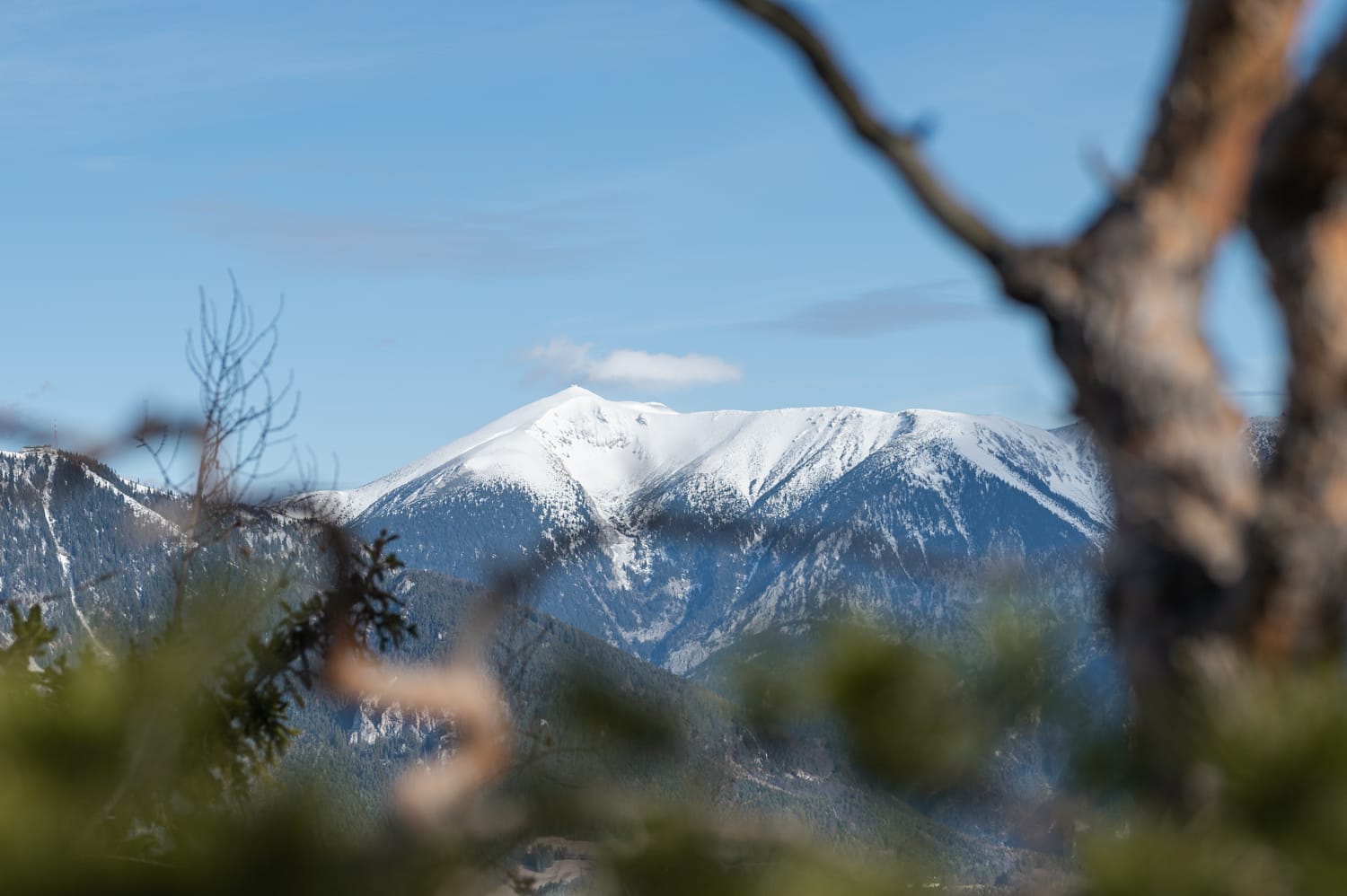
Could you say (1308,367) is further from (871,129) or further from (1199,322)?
(871,129)

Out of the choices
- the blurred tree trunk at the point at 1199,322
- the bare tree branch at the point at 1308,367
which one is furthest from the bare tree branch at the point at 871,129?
the bare tree branch at the point at 1308,367

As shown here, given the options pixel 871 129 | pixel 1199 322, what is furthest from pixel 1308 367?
pixel 871 129

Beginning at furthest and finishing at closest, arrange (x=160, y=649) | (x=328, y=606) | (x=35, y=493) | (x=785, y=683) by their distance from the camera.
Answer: (x=35, y=493)
(x=328, y=606)
(x=785, y=683)
(x=160, y=649)

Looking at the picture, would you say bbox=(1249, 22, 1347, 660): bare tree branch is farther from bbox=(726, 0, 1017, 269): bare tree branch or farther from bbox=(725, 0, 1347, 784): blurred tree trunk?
bbox=(726, 0, 1017, 269): bare tree branch

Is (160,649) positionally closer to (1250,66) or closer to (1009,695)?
(1009,695)

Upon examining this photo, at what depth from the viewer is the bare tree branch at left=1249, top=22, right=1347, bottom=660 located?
251cm

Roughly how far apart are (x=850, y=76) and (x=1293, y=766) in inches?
65.5

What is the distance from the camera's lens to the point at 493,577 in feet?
23.3

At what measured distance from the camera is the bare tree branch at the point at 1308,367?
8.24 ft

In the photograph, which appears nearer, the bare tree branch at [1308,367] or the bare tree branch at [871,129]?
the bare tree branch at [1308,367]

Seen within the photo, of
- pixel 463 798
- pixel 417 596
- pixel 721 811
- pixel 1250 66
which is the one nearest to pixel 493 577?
pixel 463 798

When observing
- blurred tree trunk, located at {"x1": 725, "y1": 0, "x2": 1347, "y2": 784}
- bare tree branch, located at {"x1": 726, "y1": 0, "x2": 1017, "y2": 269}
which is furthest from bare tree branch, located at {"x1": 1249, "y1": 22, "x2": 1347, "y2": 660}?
bare tree branch, located at {"x1": 726, "y1": 0, "x2": 1017, "y2": 269}

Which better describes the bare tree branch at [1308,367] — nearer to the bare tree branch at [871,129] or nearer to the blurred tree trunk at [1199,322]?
the blurred tree trunk at [1199,322]

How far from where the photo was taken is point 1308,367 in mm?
2719
